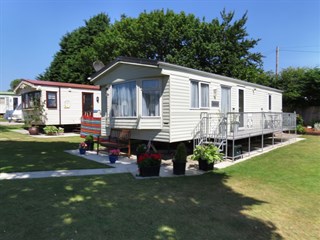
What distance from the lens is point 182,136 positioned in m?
9.09

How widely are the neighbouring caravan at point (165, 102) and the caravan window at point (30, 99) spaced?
737 centimetres

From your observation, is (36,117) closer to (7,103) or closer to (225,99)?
(225,99)

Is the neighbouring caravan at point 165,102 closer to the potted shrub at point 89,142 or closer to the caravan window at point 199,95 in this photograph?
the caravan window at point 199,95

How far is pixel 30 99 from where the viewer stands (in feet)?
58.5

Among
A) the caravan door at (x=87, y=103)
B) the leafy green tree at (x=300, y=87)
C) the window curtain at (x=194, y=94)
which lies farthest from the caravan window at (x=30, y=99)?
the leafy green tree at (x=300, y=87)

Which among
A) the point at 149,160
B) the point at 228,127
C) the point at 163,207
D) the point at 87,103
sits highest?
the point at 87,103

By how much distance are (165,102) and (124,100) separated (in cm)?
183

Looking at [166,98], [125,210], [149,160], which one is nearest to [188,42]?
[166,98]

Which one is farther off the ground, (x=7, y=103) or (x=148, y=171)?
(x=7, y=103)

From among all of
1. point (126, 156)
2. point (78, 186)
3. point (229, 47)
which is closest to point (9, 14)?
point (126, 156)

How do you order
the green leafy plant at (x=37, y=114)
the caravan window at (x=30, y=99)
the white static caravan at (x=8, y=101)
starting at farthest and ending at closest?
1. the white static caravan at (x=8, y=101)
2. the caravan window at (x=30, y=99)
3. the green leafy plant at (x=37, y=114)

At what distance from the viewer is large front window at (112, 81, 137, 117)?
368 inches

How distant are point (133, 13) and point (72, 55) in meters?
9.73

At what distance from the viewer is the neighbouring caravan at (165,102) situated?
8688 millimetres
